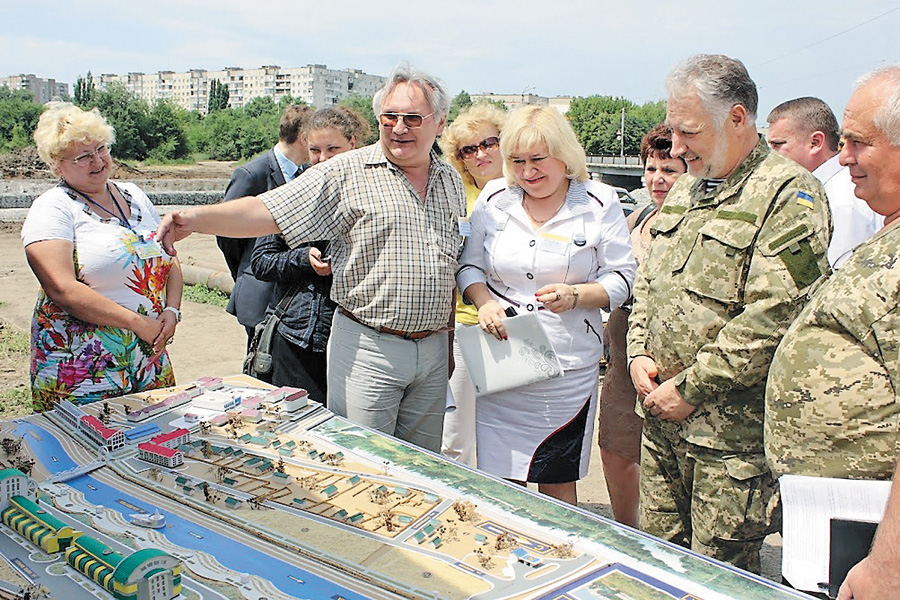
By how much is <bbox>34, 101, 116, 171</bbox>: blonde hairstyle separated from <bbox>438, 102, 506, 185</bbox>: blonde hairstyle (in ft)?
5.61

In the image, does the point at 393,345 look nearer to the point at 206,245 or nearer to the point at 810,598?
the point at 810,598

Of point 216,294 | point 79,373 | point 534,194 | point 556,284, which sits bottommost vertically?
point 216,294

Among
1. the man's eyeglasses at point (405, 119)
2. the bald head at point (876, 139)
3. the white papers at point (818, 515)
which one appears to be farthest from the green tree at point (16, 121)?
the white papers at point (818, 515)

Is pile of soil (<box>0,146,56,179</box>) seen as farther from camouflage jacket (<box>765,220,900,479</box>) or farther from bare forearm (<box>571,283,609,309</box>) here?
camouflage jacket (<box>765,220,900,479</box>)

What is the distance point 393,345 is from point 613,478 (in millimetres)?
1225

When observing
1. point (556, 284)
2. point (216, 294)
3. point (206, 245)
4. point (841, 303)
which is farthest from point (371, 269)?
point (206, 245)

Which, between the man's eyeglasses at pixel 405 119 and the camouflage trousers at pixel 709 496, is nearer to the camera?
the camouflage trousers at pixel 709 496

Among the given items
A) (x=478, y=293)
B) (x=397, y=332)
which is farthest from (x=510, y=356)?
(x=397, y=332)

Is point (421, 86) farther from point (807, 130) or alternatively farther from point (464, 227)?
point (807, 130)

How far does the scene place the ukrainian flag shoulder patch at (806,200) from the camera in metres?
2.41

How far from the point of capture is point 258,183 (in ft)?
14.0

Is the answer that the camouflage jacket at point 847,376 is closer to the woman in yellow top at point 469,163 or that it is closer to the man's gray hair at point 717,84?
the man's gray hair at point 717,84

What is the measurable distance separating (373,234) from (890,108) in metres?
1.77

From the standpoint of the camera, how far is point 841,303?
1920 mm
